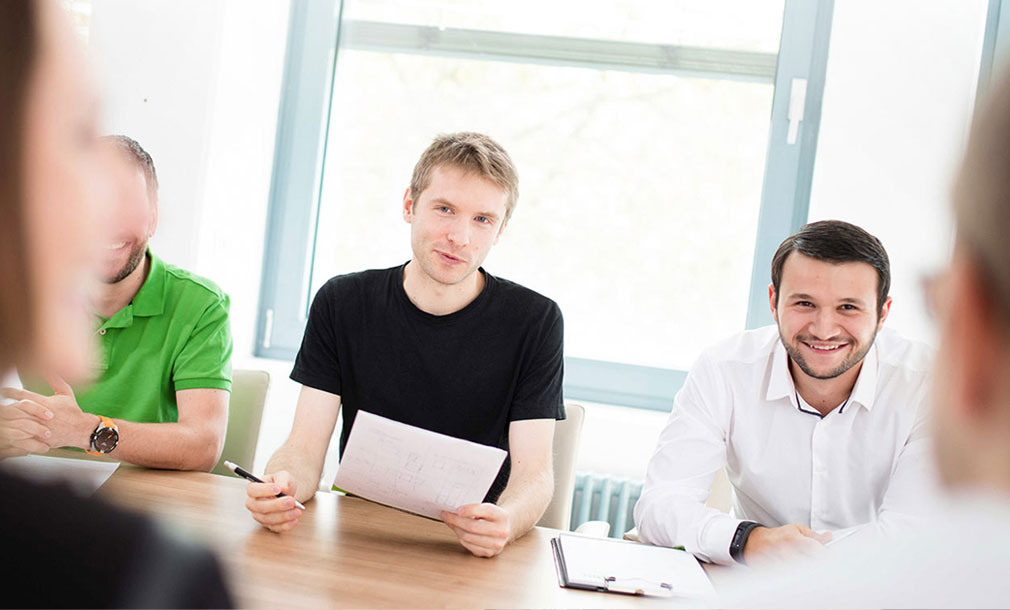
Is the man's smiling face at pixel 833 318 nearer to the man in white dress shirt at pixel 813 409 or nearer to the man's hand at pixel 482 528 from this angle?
the man in white dress shirt at pixel 813 409

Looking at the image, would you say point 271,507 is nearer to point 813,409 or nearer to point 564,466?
point 564,466

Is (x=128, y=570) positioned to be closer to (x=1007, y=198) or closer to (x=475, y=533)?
(x=1007, y=198)

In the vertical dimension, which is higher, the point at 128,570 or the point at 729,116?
the point at 729,116

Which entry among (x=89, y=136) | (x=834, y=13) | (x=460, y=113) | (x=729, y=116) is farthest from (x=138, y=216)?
(x=834, y=13)

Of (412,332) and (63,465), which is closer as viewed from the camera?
(63,465)

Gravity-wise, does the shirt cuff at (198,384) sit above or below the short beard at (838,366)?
below

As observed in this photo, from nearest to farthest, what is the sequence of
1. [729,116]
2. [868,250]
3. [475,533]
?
[475,533]
[868,250]
[729,116]

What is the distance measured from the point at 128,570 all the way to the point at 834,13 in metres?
3.24

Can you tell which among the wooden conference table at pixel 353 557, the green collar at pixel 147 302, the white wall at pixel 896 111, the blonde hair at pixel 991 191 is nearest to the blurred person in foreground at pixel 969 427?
the blonde hair at pixel 991 191

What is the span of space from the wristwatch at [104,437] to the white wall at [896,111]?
2.45 metres

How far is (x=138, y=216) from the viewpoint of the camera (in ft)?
7.70

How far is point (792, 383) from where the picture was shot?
2281mm

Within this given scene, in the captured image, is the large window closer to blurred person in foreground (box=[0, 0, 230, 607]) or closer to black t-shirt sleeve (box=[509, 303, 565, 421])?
black t-shirt sleeve (box=[509, 303, 565, 421])

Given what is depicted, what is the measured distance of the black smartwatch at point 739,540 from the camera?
5.83 ft
